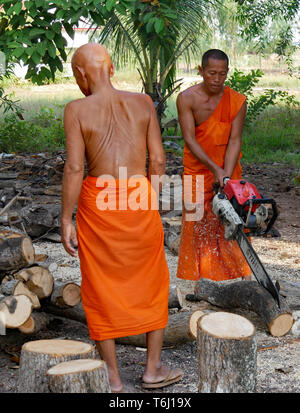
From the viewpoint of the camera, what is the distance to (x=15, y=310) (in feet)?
11.8

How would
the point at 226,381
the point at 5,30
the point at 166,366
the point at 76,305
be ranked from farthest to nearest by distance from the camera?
the point at 5,30 < the point at 76,305 < the point at 166,366 < the point at 226,381

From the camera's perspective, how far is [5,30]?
5.10 m

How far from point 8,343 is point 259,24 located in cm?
783

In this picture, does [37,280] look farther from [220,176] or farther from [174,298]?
[220,176]

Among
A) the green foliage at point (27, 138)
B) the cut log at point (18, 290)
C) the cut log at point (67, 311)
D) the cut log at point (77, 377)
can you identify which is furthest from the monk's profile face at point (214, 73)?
the green foliage at point (27, 138)

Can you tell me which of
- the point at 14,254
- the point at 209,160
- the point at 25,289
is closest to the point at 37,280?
the point at 25,289

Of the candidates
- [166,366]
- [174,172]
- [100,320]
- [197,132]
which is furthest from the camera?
[174,172]

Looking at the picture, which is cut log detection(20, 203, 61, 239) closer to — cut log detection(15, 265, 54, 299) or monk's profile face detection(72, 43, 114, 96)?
cut log detection(15, 265, 54, 299)

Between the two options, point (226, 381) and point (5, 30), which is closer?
point (226, 381)

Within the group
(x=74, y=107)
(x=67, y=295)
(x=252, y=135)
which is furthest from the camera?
(x=252, y=135)

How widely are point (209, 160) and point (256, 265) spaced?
0.98 metres

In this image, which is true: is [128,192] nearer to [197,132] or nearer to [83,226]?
[83,226]

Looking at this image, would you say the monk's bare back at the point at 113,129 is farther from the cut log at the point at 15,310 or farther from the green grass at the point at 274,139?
the green grass at the point at 274,139

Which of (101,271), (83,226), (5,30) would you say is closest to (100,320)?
(101,271)
